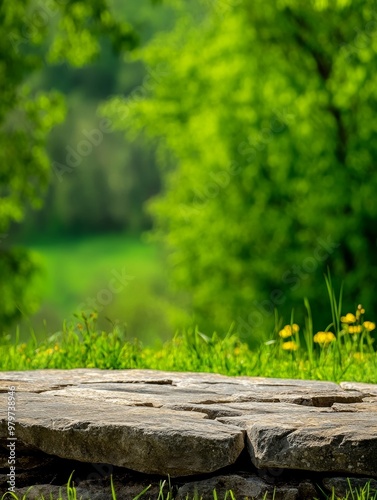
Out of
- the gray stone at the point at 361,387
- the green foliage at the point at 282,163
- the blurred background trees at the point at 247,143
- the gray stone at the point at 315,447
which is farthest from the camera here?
the green foliage at the point at 282,163

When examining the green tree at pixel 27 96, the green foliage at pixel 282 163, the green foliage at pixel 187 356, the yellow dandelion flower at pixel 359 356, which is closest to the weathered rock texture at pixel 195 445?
the green foliage at pixel 187 356

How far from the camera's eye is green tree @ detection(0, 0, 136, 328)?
15.2m

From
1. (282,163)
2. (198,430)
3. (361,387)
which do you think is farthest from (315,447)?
(282,163)

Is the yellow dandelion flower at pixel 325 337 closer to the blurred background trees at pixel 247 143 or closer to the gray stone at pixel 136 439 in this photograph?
the gray stone at pixel 136 439

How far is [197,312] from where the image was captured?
1912 cm

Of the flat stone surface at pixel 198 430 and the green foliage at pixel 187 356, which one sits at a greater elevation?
the flat stone surface at pixel 198 430

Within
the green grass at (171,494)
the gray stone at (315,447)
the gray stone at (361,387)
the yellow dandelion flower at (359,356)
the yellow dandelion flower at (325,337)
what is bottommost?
the yellow dandelion flower at (359,356)

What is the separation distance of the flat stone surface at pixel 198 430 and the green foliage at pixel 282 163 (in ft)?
34.6

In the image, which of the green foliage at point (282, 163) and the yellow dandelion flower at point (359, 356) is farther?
A: the green foliage at point (282, 163)

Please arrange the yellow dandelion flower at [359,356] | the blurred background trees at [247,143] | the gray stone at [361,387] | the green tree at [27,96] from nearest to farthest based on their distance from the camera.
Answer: the gray stone at [361,387], the yellow dandelion flower at [359,356], the green tree at [27,96], the blurred background trees at [247,143]

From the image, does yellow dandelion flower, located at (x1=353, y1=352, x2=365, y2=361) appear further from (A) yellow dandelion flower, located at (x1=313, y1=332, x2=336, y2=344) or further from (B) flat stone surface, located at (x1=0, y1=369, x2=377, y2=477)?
(B) flat stone surface, located at (x1=0, y1=369, x2=377, y2=477)

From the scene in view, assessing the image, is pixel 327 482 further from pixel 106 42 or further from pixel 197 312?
pixel 106 42

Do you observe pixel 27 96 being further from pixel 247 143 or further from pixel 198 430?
pixel 198 430

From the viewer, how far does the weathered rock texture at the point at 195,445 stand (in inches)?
150
